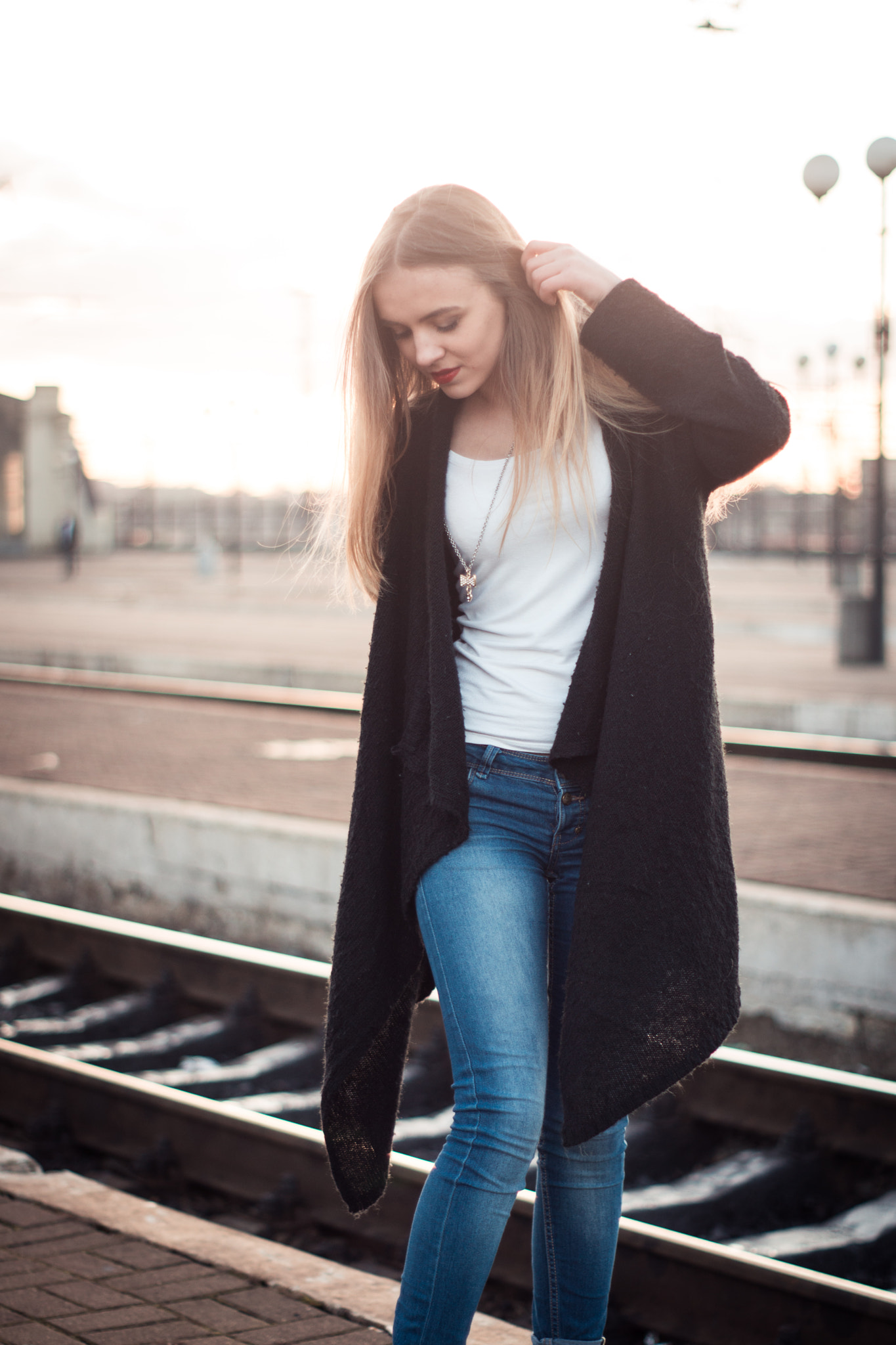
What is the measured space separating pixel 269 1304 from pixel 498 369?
1822 mm

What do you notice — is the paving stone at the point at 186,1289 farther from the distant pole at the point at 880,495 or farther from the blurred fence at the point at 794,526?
the blurred fence at the point at 794,526

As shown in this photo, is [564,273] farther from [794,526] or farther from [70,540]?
[794,526]

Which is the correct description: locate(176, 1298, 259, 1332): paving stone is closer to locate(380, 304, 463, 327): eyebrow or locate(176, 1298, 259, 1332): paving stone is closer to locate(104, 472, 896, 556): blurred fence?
locate(380, 304, 463, 327): eyebrow

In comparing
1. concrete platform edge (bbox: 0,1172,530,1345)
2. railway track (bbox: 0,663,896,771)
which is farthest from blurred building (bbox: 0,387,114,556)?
concrete platform edge (bbox: 0,1172,530,1345)

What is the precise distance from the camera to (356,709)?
22.8 ft

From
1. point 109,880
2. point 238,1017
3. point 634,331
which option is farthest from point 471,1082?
point 109,880

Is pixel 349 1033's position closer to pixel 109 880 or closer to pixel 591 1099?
pixel 591 1099

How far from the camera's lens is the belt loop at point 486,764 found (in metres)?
1.88

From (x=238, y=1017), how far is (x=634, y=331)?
3.22 metres

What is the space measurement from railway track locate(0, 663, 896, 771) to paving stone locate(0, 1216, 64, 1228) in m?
1.96

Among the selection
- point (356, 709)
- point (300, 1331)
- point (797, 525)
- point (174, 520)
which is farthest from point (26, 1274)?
point (174, 520)

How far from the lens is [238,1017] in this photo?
441 centimetres

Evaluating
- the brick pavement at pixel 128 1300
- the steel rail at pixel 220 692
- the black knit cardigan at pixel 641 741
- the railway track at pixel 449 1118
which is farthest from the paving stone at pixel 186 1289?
the steel rail at pixel 220 692

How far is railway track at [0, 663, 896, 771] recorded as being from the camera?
534 cm
